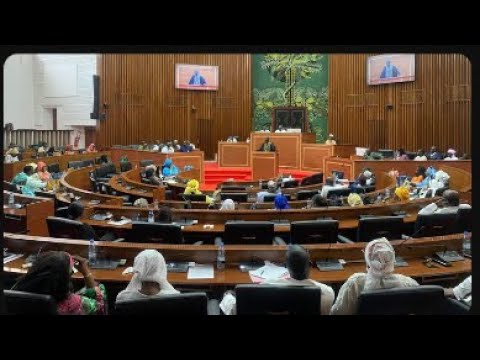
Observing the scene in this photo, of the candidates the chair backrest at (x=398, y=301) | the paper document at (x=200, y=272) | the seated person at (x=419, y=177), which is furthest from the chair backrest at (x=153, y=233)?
the seated person at (x=419, y=177)

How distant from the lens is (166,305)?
3.02 meters

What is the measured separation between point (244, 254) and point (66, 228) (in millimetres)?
2327

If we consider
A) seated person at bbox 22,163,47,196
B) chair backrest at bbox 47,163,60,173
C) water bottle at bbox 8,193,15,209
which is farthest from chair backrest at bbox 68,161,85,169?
water bottle at bbox 8,193,15,209

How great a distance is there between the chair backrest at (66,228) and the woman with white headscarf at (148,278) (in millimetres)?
2564

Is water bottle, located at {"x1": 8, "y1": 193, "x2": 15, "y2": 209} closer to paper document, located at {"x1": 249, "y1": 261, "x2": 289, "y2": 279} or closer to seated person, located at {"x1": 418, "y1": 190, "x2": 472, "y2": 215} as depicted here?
paper document, located at {"x1": 249, "y1": 261, "x2": 289, "y2": 279}

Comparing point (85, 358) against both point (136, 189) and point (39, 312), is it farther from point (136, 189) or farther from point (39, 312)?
point (136, 189)

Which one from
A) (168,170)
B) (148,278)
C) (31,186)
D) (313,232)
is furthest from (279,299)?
(168,170)

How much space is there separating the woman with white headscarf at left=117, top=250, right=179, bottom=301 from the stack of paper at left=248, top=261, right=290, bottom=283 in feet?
3.57

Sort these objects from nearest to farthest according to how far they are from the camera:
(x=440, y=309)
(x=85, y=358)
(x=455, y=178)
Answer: (x=85, y=358) → (x=440, y=309) → (x=455, y=178)

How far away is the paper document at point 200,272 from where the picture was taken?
14.5ft

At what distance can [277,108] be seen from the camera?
20.3 meters

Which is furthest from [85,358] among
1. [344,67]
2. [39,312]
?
[344,67]

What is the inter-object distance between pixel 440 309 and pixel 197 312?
159 cm

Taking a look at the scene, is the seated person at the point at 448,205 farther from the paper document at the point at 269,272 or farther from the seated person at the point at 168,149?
the seated person at the point at 168,149
